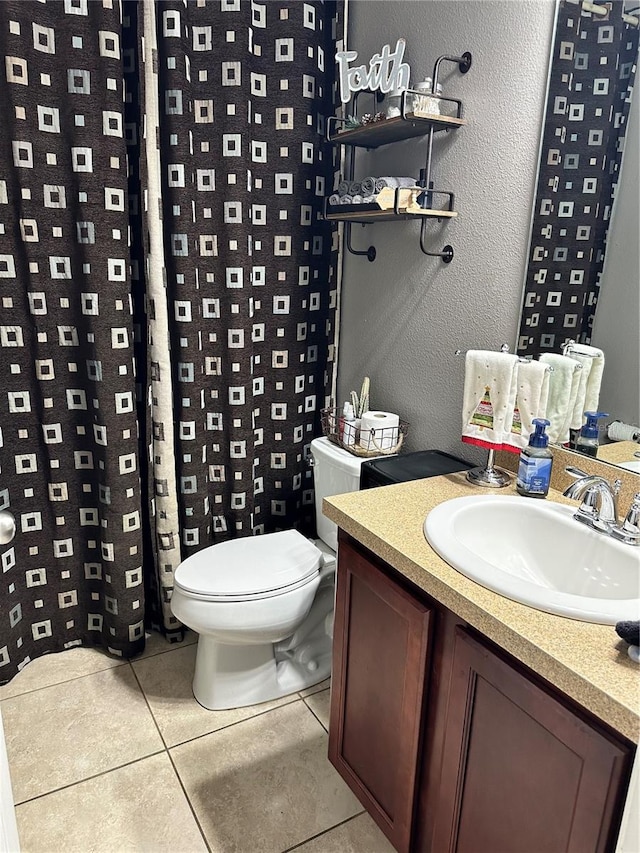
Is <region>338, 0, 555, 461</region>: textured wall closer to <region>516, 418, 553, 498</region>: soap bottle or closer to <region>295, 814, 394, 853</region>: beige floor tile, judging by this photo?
<region>516, 418, 553, 498</region>: soap bottle

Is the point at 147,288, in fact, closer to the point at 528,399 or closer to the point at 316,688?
the point at 528,399

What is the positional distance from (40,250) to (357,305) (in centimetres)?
109

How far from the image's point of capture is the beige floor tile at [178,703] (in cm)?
186

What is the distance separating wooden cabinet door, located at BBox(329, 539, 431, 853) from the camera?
4.05 ft

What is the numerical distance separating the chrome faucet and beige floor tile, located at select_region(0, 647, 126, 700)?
1.68m

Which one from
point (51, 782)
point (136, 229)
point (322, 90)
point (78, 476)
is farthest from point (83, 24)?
point (51, 782)

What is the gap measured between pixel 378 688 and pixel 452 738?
248 millimetres

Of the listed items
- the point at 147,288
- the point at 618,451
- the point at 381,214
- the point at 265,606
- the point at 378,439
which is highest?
the point at 381,214

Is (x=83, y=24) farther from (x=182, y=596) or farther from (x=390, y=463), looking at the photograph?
(x=182, y=596)

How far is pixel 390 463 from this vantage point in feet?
6.01

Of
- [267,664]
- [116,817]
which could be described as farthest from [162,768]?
[267,664]

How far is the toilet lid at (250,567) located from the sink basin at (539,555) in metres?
0.66

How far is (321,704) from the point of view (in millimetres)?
1970

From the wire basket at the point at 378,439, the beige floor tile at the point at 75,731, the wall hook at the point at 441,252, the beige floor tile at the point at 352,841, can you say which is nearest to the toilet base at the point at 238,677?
the beige floor tile at the point at 75,731
